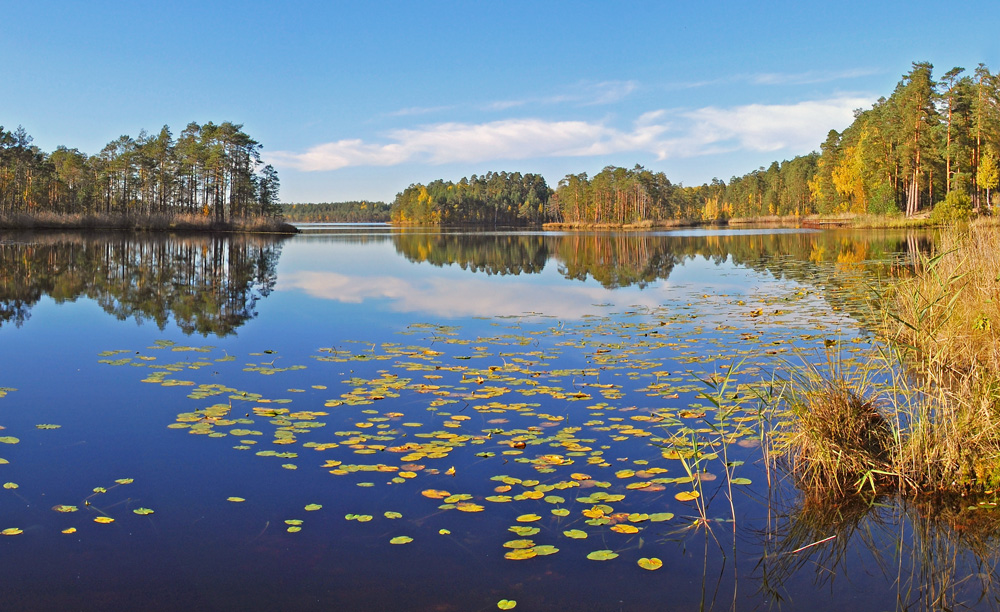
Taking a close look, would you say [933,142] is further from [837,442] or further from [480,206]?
[480,206]

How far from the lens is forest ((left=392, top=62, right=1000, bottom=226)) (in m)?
57.2

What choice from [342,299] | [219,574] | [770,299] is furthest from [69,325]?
[770,299]

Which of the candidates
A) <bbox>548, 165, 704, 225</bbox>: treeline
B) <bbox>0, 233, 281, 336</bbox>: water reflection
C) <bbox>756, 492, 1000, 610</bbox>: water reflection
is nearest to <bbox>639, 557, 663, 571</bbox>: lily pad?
<bbox>756, 492, 1000, 610</bbox>: water reflection

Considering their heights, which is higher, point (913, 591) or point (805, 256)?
point (805, 256)

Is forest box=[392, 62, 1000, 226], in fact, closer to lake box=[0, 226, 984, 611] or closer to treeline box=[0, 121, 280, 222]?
lake box=[0, 226, 984, 611]

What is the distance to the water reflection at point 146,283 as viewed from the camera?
1345cm

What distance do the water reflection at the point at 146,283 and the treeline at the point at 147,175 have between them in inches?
1480

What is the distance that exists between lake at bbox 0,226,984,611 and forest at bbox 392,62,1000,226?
40284 millimetres

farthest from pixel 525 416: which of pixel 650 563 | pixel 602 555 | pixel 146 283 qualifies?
pixel 146 283

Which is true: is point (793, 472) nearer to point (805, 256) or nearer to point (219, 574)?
point (219, 574)

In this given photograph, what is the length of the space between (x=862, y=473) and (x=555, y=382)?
349cm

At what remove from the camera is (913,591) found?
360cm

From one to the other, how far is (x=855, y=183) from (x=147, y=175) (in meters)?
79.6

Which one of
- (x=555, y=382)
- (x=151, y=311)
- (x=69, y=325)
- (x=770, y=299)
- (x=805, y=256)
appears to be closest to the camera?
(x=555, y=382)
